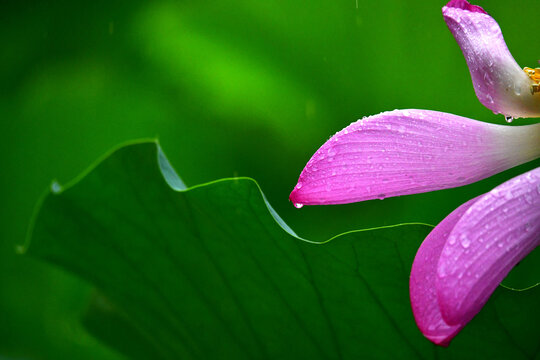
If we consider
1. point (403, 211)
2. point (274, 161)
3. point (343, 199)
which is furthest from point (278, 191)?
point (343, 199)

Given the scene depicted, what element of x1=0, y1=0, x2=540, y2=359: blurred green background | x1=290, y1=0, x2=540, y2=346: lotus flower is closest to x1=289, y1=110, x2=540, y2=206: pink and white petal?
x1=290, y1=0, x2=540, y2=346: lotus flower

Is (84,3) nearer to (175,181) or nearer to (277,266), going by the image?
(175,181)

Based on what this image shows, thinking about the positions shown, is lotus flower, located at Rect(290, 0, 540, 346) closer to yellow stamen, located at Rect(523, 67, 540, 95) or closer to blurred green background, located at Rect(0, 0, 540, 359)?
yellow stamen, located at Rect(523, 67, 540, 95)

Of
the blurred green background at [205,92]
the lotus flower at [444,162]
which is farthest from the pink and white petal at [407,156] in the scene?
the blurred green background at [205,92]

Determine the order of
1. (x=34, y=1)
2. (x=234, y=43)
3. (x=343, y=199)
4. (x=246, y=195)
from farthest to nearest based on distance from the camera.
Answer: (x=34, y=1), (x=234, y=43), (x=246, y=195), (x=343, y=199)

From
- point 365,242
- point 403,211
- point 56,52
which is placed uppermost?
point 56,52

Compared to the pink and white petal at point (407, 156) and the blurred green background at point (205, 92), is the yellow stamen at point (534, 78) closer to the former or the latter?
the pink and white petal at point (407, 156)
